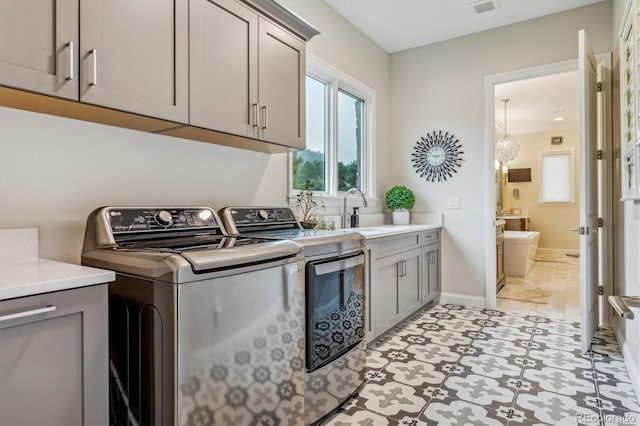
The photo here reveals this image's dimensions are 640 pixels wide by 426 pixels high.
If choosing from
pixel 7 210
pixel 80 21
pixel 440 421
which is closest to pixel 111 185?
pixel 7 210

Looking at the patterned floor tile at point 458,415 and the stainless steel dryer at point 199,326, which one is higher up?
the stainless steel dryer at point 199,326

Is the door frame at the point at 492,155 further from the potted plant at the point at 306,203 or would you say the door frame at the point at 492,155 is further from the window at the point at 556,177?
the window at the point at 556,177

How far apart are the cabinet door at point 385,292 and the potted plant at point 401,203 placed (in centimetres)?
100

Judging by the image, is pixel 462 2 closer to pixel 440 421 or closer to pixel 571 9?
pixel 571 9

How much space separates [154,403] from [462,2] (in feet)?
11.9

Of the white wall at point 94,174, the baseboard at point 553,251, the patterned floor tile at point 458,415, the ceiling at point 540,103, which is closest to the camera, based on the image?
the white wall at point 94,174

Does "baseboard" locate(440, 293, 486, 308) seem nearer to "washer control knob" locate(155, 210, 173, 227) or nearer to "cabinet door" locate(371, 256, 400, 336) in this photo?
"cabinet door" locate(371, 256, 400, 336)

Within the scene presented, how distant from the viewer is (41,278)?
0.98m

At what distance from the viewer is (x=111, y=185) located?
170 centimetres

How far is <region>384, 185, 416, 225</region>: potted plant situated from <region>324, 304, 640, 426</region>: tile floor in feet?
3.77

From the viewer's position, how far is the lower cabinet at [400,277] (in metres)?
2.71

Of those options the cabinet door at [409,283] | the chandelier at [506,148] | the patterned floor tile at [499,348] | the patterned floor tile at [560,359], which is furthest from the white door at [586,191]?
the chandelier at [506,148]

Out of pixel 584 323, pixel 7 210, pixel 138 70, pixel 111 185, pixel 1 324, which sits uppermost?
pixel 138 70

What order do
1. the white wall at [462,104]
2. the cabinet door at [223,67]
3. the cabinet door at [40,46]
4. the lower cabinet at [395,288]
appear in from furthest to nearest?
1. the white wall at [462,104]
2. the lower cabinet at [395,288]
3. the cabinet door at [223,67]
4. the cabinet door at [40,46]
